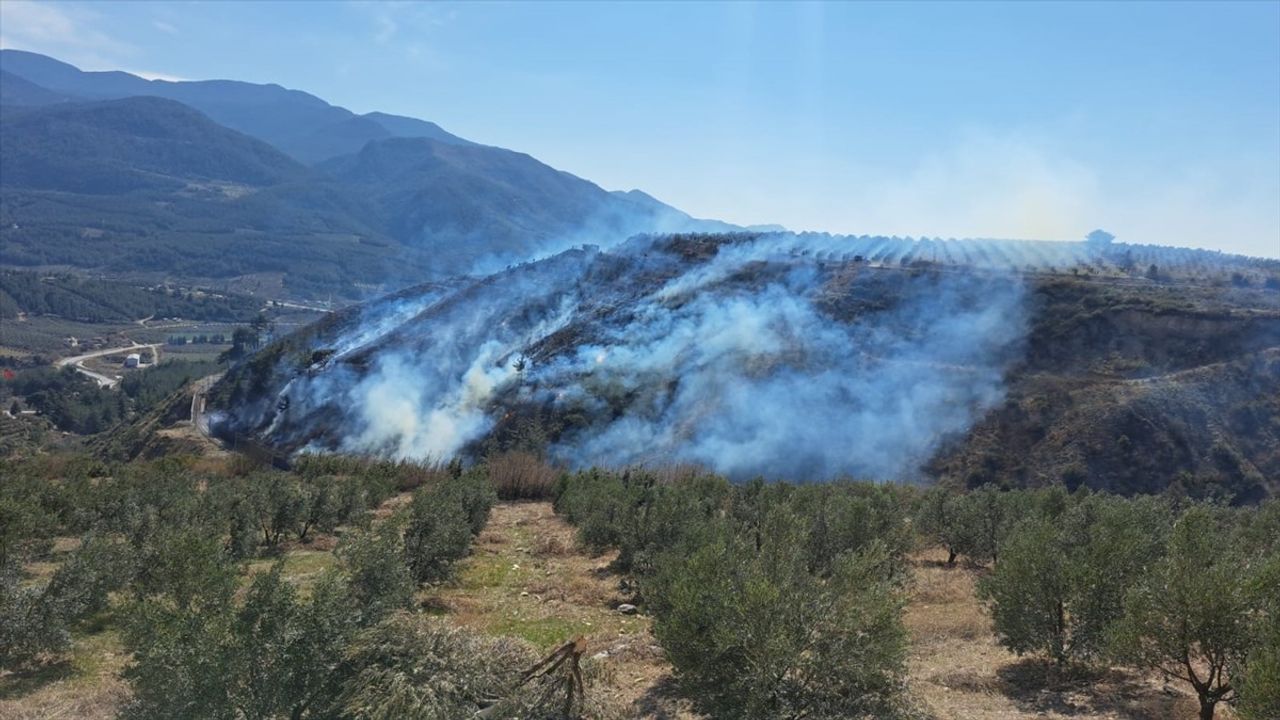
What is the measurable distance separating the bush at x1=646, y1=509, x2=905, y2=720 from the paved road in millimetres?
115583

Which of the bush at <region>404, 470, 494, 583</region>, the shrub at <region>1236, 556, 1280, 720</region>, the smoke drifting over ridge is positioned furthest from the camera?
the smoke drifting over ridge

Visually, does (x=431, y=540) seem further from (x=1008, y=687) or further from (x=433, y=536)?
(x=1008, y=687)

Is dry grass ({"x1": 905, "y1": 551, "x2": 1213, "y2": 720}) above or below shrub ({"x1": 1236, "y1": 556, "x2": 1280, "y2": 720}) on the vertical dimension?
below

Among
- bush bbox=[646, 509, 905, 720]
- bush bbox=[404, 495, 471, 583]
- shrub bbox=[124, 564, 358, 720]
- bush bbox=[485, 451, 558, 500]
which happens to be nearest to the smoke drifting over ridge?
bush bbox=[485, 451, 558, 500]

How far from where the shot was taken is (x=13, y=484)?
82.7ft

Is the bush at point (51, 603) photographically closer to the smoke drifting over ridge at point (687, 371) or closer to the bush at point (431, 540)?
the bush at point (431, 540)

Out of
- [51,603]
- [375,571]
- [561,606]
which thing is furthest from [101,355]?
[375,571]

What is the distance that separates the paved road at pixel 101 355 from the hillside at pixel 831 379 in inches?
1992

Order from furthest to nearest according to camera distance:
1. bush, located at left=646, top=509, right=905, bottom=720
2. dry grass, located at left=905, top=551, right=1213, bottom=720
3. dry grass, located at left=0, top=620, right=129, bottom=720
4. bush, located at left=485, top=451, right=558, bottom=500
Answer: bush, located at left=485, top=451, right=558, bottom=500 → dry grass, located at left=905, top=551, right=1213, bottom=720 → dry grass, located at left=0, top=620, right=129, bottom=720 → bush, located at left=646, top=509, right=905, bottom=720

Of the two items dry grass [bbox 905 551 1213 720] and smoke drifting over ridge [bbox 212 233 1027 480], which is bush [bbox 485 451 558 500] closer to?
smoke drifting over ridge [bbox 212 233 1027 480]

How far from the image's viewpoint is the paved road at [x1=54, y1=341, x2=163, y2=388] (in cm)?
10431

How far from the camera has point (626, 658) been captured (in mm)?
14453

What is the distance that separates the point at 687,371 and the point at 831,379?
11.5m

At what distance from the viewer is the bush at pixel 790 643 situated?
938cm
